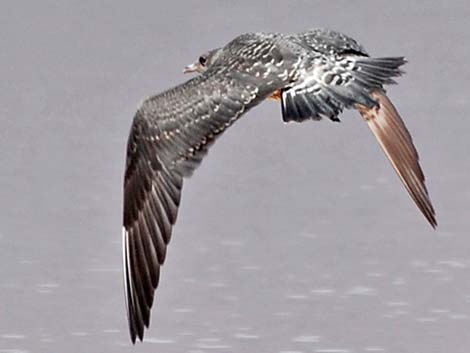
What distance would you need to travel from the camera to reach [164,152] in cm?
709

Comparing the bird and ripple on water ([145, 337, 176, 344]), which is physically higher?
the bird

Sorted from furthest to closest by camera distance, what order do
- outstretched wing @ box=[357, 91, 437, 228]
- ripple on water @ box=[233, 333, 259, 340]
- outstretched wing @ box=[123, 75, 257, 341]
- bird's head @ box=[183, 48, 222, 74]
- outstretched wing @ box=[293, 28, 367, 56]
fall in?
bird's head @ box=[183, 48, 222, 74] → outstretched wing @ box=[357, 91, 437, 228] → outstretched wing @ box=[293, 28, 367, 56] → ripple on water @ box=[233, 333, 259, 340] → outstretched wing @ box=[123, 75, 257, 341]

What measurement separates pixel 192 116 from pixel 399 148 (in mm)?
1049

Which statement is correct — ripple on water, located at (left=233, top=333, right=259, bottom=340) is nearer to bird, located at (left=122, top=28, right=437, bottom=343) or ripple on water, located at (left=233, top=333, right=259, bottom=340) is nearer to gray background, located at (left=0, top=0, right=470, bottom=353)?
gray background, located at (left=0, top=0, right=470, bottom=353)

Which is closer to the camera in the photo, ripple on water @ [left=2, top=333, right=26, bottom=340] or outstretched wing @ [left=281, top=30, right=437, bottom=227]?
outstretched wing @ [left=281, top=30, right=437, bottom=227]

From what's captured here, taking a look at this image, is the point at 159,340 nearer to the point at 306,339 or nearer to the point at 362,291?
the point at 306,339

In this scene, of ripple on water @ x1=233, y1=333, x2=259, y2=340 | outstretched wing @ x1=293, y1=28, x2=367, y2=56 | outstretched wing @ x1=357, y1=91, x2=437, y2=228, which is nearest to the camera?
ripple on water @ x1=233, y1=333, x2=259, y2=340

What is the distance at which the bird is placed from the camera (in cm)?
706

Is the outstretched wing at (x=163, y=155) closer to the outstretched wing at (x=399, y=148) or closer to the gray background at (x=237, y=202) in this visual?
the gray background at (x=237, y=202)

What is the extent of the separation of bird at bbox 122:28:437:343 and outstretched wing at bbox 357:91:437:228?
367 millimetres

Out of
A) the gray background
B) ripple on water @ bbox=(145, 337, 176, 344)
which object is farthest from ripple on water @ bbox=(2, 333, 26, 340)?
ripple on water @ bbox=(145, 337, 176, 344)

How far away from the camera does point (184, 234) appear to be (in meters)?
8.39

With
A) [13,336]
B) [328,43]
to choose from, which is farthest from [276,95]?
[13,336]

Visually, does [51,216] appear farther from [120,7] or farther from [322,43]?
[120,7]
